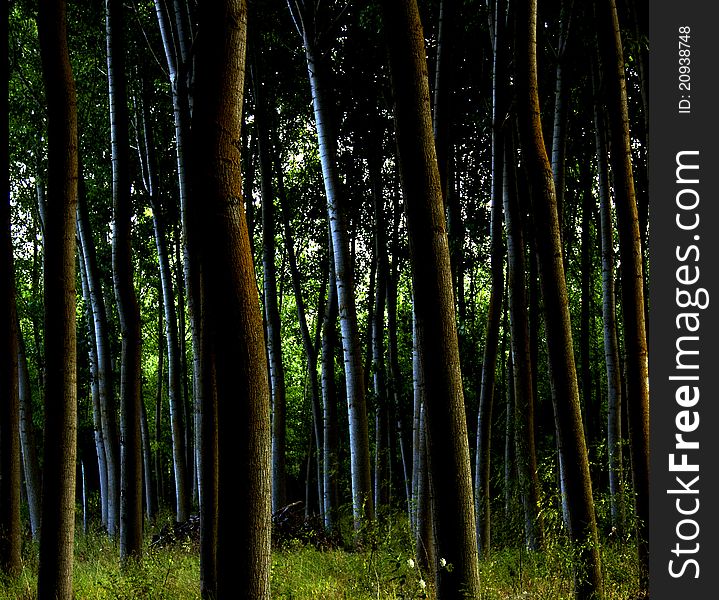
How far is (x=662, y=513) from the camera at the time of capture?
4941 millimetres

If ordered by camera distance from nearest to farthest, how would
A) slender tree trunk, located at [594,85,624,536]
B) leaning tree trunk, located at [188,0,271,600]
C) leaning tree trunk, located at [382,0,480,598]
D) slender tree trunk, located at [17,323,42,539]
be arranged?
leaning tree trunk, located at [188,0,271,600] < leaning tree trunk, located at [382,0,480,598] < slender tree trunk, located at [594,85,624,536] < slender tree trunk, located at [17,323,42,539]

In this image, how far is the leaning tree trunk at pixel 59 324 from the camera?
6086 mm

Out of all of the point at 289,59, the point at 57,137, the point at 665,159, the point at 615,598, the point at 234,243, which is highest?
the point at 289,59

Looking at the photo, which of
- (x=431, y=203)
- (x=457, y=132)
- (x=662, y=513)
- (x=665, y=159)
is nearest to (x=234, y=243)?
(x=431, y=203)

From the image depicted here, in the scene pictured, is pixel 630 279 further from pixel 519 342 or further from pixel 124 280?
pixel 124 280

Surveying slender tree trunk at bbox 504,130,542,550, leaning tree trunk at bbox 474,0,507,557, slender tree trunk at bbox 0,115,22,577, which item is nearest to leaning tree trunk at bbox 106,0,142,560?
slender tree trunk at bbox 0,115,22,577

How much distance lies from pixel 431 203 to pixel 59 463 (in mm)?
3618

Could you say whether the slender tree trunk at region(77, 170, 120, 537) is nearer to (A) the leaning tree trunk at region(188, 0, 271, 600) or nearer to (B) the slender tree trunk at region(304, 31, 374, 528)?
(B) the slender tree trunk at region(304, 31, 374, 528)

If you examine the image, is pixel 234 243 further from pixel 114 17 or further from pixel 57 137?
pixel 114 17

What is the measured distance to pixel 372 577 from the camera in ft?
21.6

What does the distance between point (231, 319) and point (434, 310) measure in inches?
51.6

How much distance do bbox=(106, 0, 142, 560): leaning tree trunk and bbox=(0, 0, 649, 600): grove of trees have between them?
25mm

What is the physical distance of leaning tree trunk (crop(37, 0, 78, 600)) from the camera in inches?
240

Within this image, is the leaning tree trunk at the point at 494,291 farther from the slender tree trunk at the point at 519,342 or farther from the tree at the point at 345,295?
the tree at the point at 345,295
